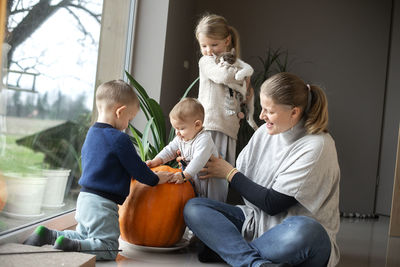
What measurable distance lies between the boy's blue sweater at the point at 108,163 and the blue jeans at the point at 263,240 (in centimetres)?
34

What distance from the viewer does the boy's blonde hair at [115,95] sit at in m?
2.18

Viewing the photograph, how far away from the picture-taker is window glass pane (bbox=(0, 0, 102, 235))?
2.06 meters

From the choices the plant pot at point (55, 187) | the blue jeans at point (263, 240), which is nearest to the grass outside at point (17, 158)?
the plant pot at point (55, 187)

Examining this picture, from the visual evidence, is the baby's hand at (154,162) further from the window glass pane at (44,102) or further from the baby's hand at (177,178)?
the window glass pane at (44,102)

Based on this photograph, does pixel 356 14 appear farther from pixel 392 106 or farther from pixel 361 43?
pixel 392 106

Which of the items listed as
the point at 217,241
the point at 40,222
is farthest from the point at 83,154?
the point at 217,241

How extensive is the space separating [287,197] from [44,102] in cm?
127

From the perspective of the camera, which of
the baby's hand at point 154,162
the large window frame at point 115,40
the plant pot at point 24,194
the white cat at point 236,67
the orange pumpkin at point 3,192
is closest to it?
the orange pumpkin at point 3,192

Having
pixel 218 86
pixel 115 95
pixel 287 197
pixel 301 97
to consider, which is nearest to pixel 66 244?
pixel 115 95

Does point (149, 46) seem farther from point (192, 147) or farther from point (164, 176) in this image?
point (164, 176)

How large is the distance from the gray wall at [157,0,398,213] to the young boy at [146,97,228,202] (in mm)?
2819

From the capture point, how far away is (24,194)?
2330 mm

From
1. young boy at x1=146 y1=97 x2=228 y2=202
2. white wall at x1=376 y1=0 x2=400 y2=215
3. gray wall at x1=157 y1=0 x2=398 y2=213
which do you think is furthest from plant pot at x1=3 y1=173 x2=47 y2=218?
white wall at x1=376 y1=0 x2=400 y2=215

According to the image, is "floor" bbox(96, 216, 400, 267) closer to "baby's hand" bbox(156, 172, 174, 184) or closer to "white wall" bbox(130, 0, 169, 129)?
"baby's hand" bbox(156, 172, 174, 184)
